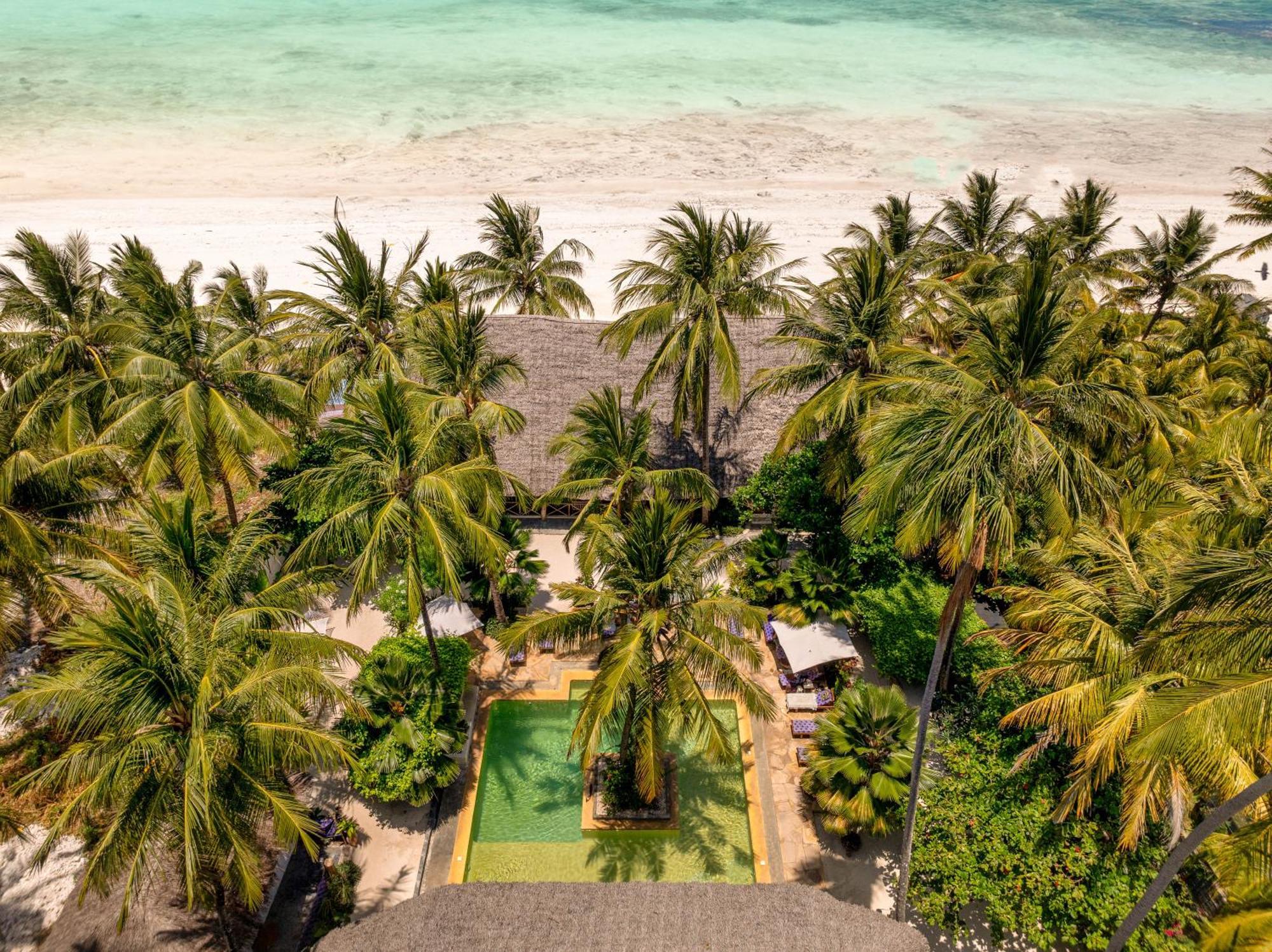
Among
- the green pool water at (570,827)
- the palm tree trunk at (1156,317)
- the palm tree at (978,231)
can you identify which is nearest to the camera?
the green pool water at (570,827)

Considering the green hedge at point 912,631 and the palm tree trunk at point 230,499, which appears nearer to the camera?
the green hedge at point 912,631

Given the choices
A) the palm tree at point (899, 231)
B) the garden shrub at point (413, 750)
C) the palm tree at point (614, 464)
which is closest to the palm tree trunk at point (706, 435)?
the palm tree at point (614, 464)

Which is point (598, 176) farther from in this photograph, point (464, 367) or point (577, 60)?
point (464, 367)

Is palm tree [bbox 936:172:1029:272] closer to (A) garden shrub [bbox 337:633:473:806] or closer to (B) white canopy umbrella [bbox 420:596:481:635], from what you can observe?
(B) white canopy umbrella [bbox 420:596:481:635]

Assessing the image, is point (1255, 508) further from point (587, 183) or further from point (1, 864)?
point (587, 183)

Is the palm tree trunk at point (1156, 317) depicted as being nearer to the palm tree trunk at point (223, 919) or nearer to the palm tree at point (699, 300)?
the palm tree at point (699, 300)

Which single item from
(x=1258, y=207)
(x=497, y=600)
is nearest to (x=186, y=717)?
(x=497, y=600)
